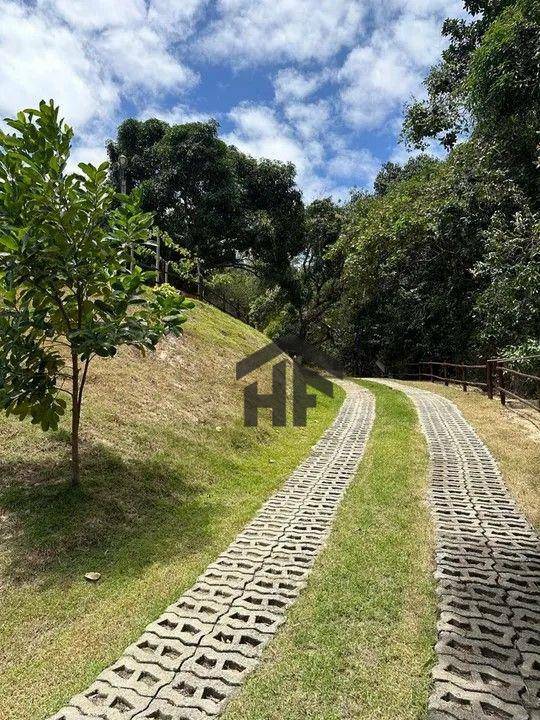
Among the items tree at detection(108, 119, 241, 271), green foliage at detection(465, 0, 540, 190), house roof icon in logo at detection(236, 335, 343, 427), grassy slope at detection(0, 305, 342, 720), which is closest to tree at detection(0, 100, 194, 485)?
grassy slope at detection(0, 305, 342, 720)

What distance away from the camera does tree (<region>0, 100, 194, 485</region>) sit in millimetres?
4879

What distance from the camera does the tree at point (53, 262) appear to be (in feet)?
16.0

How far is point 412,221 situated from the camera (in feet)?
55.5

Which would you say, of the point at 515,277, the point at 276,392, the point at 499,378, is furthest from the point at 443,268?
the point at 276,392

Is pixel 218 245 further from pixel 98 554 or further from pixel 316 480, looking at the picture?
pixel 98 554

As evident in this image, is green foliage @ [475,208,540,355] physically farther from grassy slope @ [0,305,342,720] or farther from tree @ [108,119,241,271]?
tree @ [108,119,241,271]

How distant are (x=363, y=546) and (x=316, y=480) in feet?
8.08

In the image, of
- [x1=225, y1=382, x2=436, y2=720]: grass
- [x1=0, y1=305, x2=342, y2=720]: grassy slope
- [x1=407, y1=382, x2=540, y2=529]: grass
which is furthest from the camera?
[x1=407, y1=382, x2=540, y2=529]: grass

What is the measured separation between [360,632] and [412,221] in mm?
15940

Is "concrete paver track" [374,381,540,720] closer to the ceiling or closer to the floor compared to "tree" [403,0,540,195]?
closer to the floor

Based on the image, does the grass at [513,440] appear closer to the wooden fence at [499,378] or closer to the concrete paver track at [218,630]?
the wooden fence at [499,378]

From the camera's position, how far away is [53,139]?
4.98 meters

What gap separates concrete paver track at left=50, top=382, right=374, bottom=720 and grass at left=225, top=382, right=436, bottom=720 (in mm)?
159

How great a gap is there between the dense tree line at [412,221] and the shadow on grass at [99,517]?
323 inches
